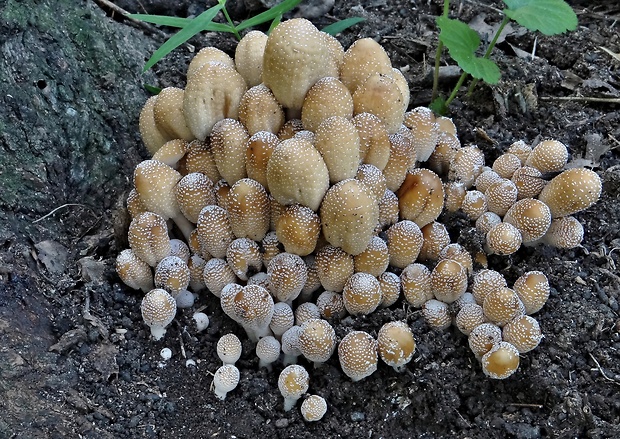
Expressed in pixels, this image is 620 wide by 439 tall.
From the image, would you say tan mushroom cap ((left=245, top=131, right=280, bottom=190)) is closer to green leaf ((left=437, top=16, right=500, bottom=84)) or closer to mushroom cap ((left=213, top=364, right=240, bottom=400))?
mushroom cap ((left=213, top=364, right=240, bottom=400))

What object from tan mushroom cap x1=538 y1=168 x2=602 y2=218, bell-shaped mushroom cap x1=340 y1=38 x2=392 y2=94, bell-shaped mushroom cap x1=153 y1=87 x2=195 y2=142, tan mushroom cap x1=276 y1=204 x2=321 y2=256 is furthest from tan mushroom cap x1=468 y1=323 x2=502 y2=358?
bell-shaped mushroom cap x1=153 y1=87 x2=195 y2=142

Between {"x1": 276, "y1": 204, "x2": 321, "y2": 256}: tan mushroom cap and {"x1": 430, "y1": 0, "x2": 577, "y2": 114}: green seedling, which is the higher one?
{"x1": 430, "y1": 0, "x2": 577, "y2": 114}: green seedling

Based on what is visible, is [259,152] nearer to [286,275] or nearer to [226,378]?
[286,275]

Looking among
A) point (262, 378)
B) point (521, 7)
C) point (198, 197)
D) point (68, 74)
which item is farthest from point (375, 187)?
point (68, 74)

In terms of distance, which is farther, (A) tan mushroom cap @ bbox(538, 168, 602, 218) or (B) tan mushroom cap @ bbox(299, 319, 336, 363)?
(A) tan mushroom cap @ bbox(538, 168, 602, 218)

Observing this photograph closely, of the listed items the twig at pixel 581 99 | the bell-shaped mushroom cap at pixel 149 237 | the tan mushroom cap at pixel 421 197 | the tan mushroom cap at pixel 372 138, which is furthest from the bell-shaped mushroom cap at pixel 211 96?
the twig at pixel 581 99

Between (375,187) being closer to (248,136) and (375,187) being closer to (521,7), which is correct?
(248,136)
